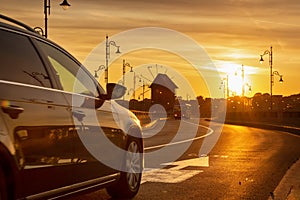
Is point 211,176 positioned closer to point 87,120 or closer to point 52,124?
point 87,120

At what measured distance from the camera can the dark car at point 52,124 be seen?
16.3 ft

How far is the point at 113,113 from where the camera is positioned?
24.4 feet

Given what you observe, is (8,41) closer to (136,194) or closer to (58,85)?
(58,85)

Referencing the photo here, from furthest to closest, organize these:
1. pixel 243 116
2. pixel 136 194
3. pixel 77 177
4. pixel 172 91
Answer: pixel 172 91, pixel 243 116, pixel 136 194, pixel 77 177

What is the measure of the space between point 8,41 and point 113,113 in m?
2.30

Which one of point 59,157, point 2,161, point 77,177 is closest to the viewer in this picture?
point 2,161

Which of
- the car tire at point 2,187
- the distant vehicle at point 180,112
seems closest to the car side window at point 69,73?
the car tire at point 2,187

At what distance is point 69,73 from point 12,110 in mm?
1683

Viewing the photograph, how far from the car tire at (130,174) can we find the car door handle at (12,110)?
113 inches

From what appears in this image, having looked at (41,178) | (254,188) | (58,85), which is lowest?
(254,188)

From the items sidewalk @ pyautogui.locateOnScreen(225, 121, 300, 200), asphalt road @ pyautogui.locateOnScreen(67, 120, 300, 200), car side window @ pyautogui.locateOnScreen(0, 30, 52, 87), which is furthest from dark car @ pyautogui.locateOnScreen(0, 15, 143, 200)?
sidewalk @ pyautogui.locateOnScreen(225, 121, 300, 200)

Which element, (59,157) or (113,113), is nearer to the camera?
(59,157)

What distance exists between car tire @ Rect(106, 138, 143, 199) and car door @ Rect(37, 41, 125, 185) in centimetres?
33

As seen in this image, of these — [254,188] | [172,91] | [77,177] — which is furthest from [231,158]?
[172,91]
